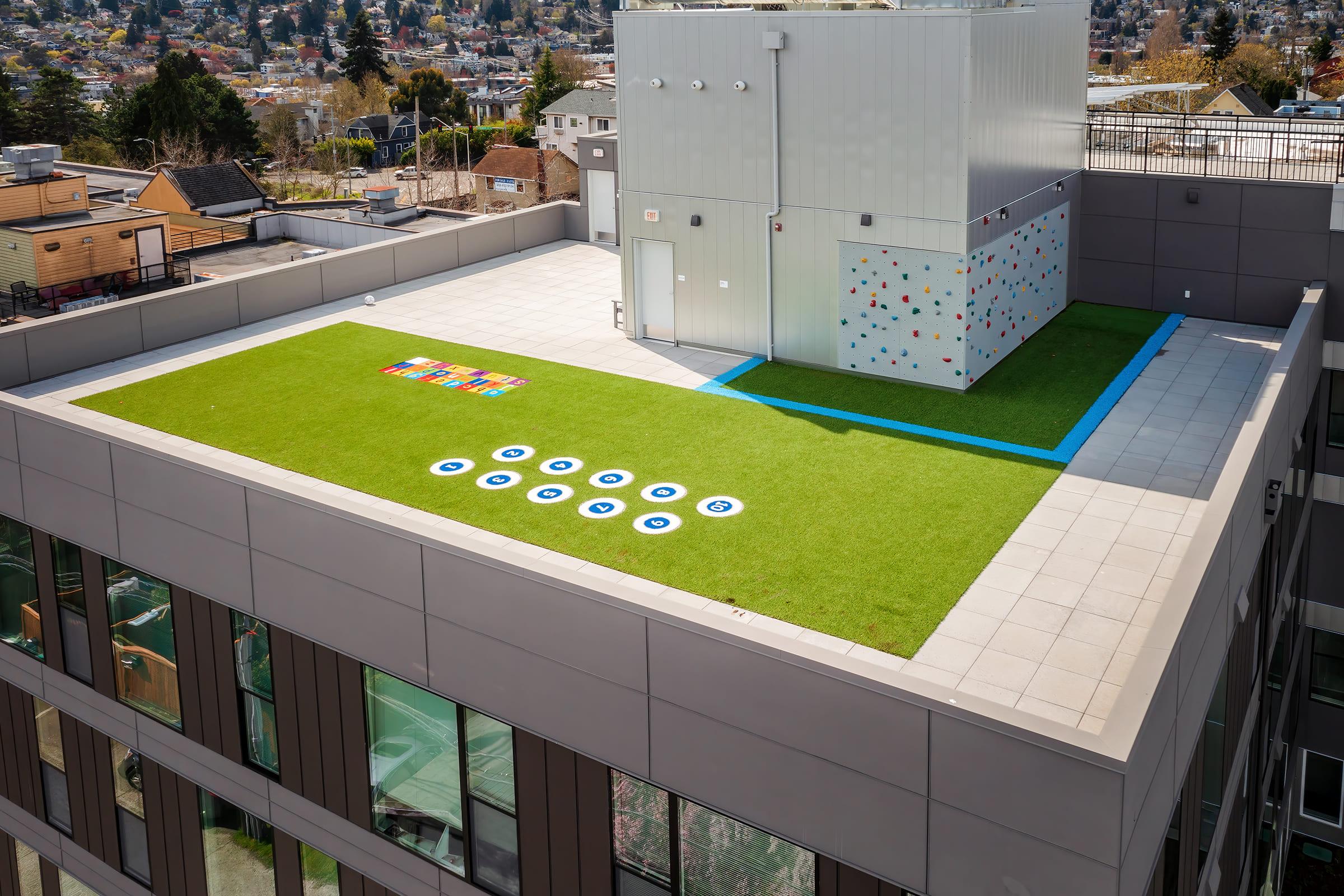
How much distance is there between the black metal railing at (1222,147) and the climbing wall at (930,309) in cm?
399

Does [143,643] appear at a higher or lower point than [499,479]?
lower

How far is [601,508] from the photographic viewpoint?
14367 millimetres

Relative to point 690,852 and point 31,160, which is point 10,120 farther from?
point 690,852

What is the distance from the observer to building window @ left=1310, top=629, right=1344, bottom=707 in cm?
2220

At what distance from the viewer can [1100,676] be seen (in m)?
10.6

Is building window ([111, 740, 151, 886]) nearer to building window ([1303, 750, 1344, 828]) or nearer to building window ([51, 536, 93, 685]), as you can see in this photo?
building window ([51, 536, 93, 685])

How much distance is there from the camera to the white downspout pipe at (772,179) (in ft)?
59.9

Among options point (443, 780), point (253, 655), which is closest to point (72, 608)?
point (253, 655)

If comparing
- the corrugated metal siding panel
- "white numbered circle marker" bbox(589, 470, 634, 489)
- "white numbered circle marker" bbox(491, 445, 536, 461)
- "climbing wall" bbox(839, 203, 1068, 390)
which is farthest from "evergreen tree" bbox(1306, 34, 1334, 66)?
"white numbered circle marker" bbox(589, 470, 634, 489)

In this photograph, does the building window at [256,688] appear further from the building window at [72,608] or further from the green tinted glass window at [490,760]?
the building window at [72,608]

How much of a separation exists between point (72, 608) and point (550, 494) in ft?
21.0

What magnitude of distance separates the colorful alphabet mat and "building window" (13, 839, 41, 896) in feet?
29.2

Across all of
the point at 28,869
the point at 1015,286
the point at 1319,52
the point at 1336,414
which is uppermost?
the point at 1319,52

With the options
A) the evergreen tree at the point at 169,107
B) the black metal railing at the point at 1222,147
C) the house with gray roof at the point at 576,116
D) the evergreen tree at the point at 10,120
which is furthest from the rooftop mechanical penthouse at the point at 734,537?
the house with gray roof at the point at 576,116
